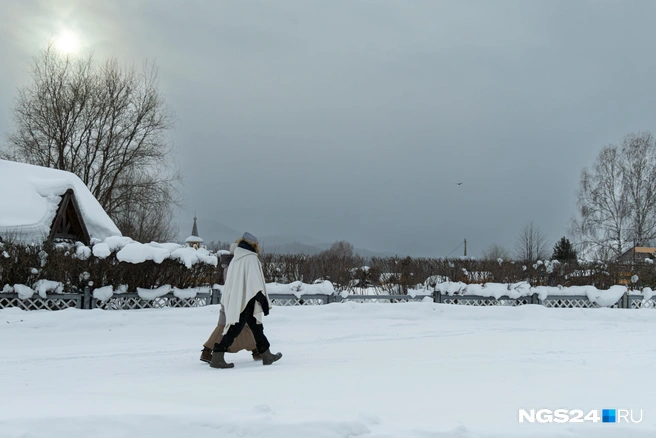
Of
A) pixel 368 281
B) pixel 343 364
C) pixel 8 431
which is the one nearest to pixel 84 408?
pixel 8 431

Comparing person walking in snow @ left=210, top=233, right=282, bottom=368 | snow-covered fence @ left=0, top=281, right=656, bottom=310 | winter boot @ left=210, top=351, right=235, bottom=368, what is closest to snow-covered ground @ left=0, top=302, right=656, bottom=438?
winter boot @ left=210, top=351, right=235, bottom=368

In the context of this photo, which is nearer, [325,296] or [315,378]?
[315,378]

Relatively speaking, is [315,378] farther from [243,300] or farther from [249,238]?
[249,238]

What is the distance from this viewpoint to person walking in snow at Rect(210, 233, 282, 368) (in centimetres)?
726

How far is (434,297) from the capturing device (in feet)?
56.6

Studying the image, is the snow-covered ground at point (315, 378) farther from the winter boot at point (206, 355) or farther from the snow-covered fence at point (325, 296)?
the snow-covered fence at point (325, 296)

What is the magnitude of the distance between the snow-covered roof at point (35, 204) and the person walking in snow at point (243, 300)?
9.49 metres

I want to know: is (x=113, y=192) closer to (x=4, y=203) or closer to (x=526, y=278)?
(x=4, y=203)

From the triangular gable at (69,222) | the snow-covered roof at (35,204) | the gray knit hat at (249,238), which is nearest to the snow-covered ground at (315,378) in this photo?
the gray knit hat at (249,238)

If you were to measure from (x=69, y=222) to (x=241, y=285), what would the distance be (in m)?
15.3

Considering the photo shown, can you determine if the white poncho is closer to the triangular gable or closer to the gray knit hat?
the gray knit hat

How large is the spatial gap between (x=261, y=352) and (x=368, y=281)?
10429 millimetres

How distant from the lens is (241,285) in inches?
290

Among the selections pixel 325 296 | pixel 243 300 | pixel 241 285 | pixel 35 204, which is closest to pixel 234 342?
pixel 243 300
